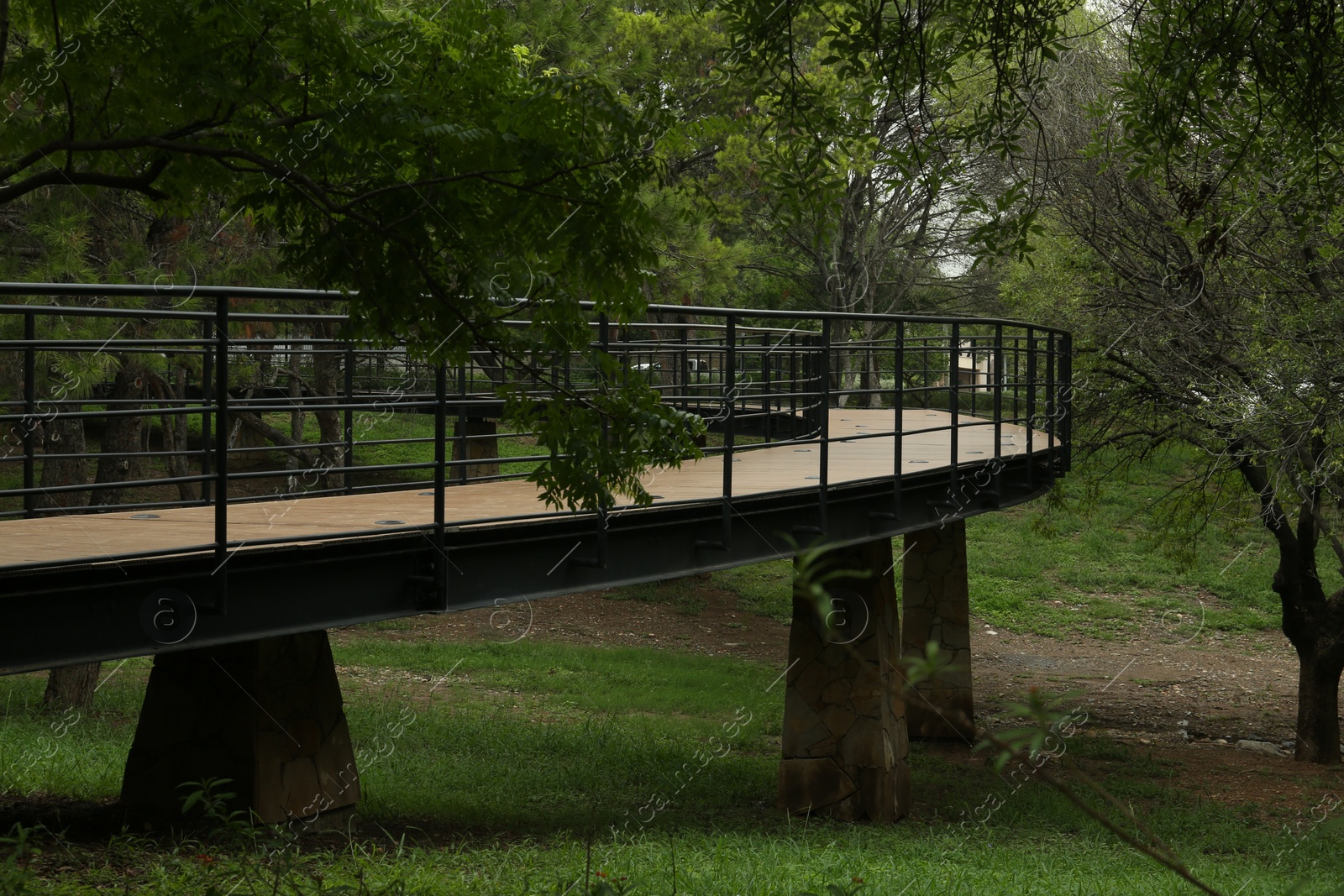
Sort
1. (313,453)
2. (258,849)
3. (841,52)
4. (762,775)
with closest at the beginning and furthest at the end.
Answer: (258,849), (841,52), (762,775), (313,453)

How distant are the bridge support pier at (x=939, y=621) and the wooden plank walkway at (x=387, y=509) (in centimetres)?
343

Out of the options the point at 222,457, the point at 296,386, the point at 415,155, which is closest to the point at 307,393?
the point at 296,386

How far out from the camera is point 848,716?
34.9ft

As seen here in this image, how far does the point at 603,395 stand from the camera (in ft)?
14.7

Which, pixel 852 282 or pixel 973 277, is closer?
pixel 852 282

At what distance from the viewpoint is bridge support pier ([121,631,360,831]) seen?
7.35m

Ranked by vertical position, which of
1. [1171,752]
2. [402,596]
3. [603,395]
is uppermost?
[603,395]

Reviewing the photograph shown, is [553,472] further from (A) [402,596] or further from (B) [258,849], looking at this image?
(B) [258,849]

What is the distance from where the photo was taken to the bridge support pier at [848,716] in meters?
10.5

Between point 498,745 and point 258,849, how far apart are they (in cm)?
675

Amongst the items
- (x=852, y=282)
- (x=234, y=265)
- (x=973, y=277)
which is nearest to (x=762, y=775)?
(x=234, y=265)

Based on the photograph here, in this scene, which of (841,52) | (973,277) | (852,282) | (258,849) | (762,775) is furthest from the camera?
(973,277)

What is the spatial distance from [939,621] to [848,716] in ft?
16.7

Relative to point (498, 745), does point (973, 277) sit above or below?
above
